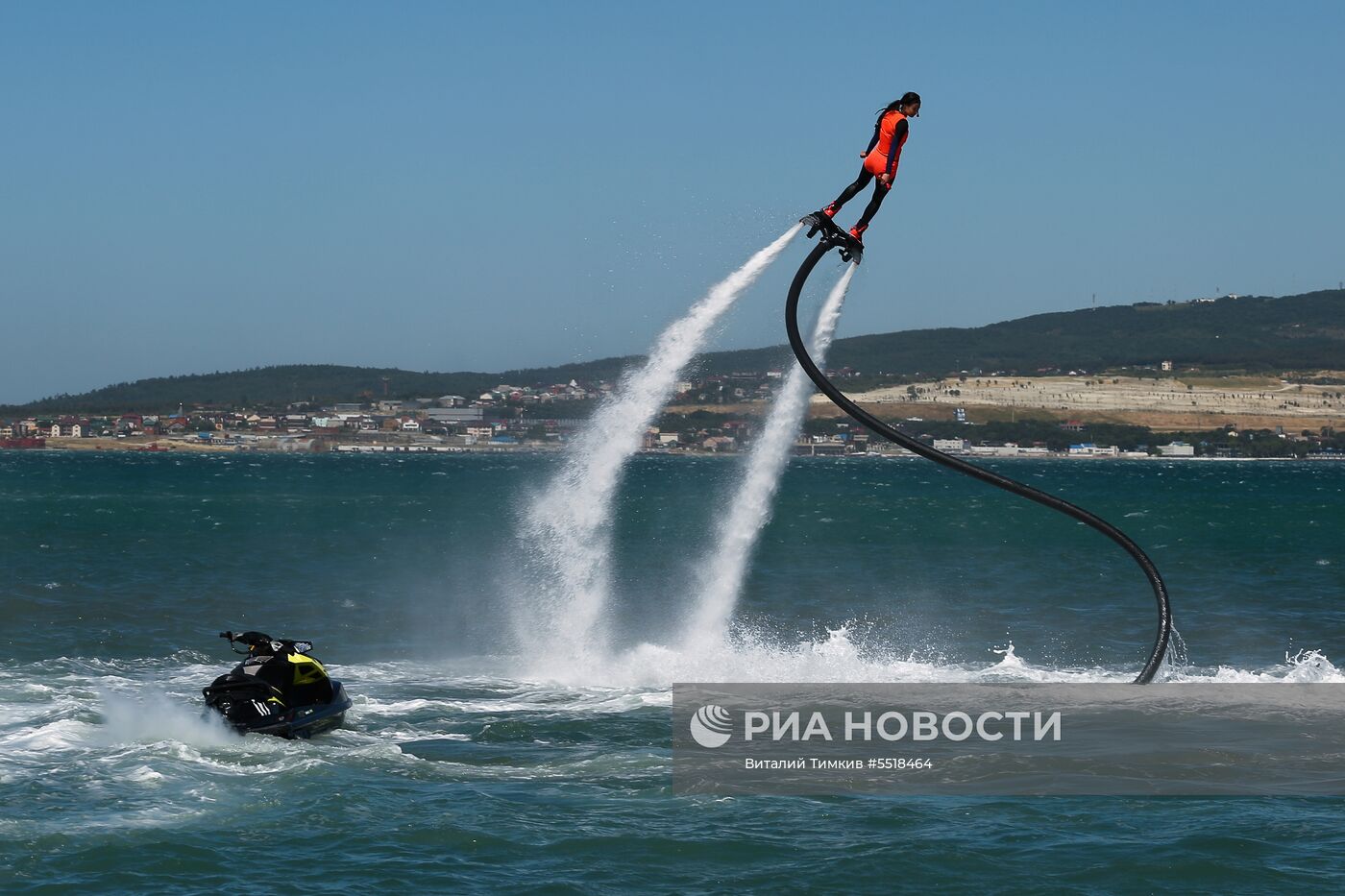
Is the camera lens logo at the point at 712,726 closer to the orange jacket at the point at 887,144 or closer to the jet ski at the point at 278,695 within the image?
the jet ski at the point at 278,695

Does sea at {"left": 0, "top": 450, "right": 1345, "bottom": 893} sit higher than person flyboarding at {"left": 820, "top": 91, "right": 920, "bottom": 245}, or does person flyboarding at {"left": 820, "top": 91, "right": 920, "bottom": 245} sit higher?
person flyboarding at {"left": 820, "top": 91, "right": 920, "bottom": 245}

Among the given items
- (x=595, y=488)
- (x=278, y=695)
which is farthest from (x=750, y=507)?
(x=278, y=695)

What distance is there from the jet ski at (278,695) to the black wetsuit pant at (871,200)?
11078 millimetres

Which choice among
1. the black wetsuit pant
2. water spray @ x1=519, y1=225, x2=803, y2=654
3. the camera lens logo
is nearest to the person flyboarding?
the black wetsuit pant

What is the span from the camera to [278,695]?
22.6 m

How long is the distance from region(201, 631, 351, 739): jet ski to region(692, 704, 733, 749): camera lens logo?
520 centimetres

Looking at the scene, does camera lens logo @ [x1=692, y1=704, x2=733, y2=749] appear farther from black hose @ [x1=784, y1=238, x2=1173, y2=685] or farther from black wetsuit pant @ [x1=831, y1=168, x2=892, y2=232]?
black wetsuit pant @ [x1=831, y1=168, x2=892, y2=232]

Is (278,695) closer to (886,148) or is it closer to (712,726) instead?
(712,726)

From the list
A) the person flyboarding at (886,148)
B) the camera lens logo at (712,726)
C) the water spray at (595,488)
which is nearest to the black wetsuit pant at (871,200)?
the person flyboarding at (886,148)

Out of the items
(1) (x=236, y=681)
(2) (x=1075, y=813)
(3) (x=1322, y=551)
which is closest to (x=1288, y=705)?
(2) (x=1075, y=813)

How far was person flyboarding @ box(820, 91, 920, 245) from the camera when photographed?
1518 cm

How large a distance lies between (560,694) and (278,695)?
5.85m

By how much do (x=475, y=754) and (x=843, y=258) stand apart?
9.21 meters

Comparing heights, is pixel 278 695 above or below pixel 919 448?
below
